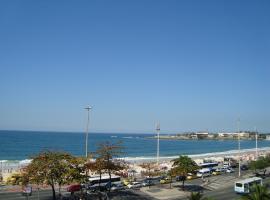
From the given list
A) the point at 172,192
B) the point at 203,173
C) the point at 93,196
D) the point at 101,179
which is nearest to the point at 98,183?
the point at 101,179

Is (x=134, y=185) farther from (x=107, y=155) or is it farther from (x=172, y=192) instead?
(x=107, y=155)

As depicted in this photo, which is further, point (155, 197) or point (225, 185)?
point (225, 185)

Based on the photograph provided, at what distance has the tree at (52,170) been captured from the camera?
124 ft

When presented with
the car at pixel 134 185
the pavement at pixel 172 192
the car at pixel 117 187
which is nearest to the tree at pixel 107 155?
the pavement at pixel 172 192

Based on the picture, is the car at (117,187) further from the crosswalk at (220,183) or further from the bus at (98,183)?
the crosswalk at (220,183)

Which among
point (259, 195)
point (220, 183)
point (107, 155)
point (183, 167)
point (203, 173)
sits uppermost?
point (107, 155)

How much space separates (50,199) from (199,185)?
82.3 feet

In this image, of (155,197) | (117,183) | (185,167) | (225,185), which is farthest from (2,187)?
(225,185)

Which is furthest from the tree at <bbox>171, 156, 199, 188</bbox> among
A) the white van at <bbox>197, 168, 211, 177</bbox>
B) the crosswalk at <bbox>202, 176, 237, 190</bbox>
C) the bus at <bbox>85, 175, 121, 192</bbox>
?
the white van at <bbox>197, 168, 211, 177</bbox>

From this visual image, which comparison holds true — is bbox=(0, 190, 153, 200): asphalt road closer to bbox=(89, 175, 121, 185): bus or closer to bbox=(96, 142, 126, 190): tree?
bbox=(89, 175, 121, 185): bus

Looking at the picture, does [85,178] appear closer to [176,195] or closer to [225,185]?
[176,195]

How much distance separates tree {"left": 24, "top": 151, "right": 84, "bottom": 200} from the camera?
124 ft

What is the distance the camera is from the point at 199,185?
57.8 meters

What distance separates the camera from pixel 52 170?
125 ft
